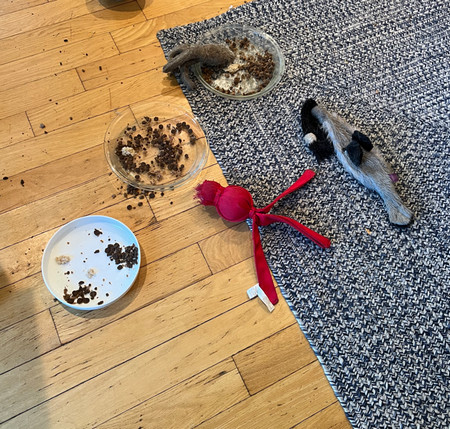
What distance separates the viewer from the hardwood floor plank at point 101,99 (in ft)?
4.02

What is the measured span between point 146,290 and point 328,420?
1.72ft

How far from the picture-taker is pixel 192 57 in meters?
1.26

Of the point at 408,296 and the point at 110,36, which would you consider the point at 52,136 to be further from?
the point at 408,296

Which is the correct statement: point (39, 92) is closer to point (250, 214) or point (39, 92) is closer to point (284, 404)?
point (250, 214)

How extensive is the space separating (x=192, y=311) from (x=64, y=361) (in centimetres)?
31

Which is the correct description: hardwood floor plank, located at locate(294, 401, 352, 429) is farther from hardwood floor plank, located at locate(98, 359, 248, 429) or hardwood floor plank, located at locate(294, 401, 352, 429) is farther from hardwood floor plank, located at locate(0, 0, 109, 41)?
hardwood floor plank, located at locate(0, 0, 109, 41)

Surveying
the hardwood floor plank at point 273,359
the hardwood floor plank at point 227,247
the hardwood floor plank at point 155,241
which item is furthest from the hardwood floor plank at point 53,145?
the hardwood floor plank at point 273,359

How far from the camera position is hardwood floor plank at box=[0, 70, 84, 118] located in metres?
1.23

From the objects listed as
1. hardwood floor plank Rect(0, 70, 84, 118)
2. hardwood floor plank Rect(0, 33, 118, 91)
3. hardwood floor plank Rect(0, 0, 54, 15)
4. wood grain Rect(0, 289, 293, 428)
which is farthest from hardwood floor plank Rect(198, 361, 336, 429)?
hardwood floor plank Rect(0, 0, 54, 15)

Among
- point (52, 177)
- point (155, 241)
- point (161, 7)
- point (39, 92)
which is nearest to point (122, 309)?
point (155, 241)

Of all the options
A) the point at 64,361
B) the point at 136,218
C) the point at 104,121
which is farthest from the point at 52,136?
the point at 64,361

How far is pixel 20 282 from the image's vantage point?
103cm

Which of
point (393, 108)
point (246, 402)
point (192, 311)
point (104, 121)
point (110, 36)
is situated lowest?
point (246, 402)

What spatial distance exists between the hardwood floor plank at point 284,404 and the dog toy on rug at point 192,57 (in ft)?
2.88
